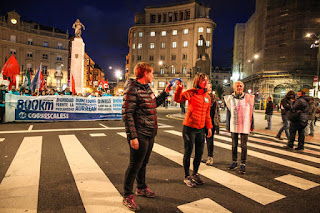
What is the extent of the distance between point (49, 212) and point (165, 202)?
1589 mm

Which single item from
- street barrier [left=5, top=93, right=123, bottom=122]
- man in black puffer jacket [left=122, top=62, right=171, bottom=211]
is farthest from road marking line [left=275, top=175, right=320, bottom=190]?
street barrier [left=5, top=93, right=123, bottom=122]

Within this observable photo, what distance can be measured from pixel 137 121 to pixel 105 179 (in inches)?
63.3

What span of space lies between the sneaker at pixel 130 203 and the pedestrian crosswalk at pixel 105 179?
0.22 ft

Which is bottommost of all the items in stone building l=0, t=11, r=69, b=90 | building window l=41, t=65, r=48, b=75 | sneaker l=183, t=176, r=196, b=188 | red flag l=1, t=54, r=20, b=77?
sneaker l=183, t=176, r=196, b=188

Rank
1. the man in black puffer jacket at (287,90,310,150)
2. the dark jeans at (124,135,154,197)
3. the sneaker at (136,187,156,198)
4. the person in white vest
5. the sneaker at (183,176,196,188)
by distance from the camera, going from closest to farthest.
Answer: the dark jeans at (124,135,154,197), the sneaker at (136,187,156,198), the sneaker at (183,176,196,188), the person in white vest, the man in black puffer jacket at (287,90,310,150)

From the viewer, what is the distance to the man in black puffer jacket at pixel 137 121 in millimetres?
2918

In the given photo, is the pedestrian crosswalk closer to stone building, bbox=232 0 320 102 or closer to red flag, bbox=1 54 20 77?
red flag, bbox=1 54 20 77

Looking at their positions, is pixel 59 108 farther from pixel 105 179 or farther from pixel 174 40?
pixel 174 40

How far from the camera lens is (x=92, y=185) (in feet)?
12.0

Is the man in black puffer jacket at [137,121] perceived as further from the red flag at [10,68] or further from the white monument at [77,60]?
the white monument at [77,60]

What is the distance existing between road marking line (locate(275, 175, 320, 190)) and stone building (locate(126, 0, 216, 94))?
5101 centimetres

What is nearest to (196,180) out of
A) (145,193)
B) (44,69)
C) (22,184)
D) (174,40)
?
(145,193)

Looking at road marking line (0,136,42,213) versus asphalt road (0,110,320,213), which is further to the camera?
asphalt road (0,110,320,213)

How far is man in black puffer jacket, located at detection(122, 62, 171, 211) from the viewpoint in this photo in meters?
2.92
